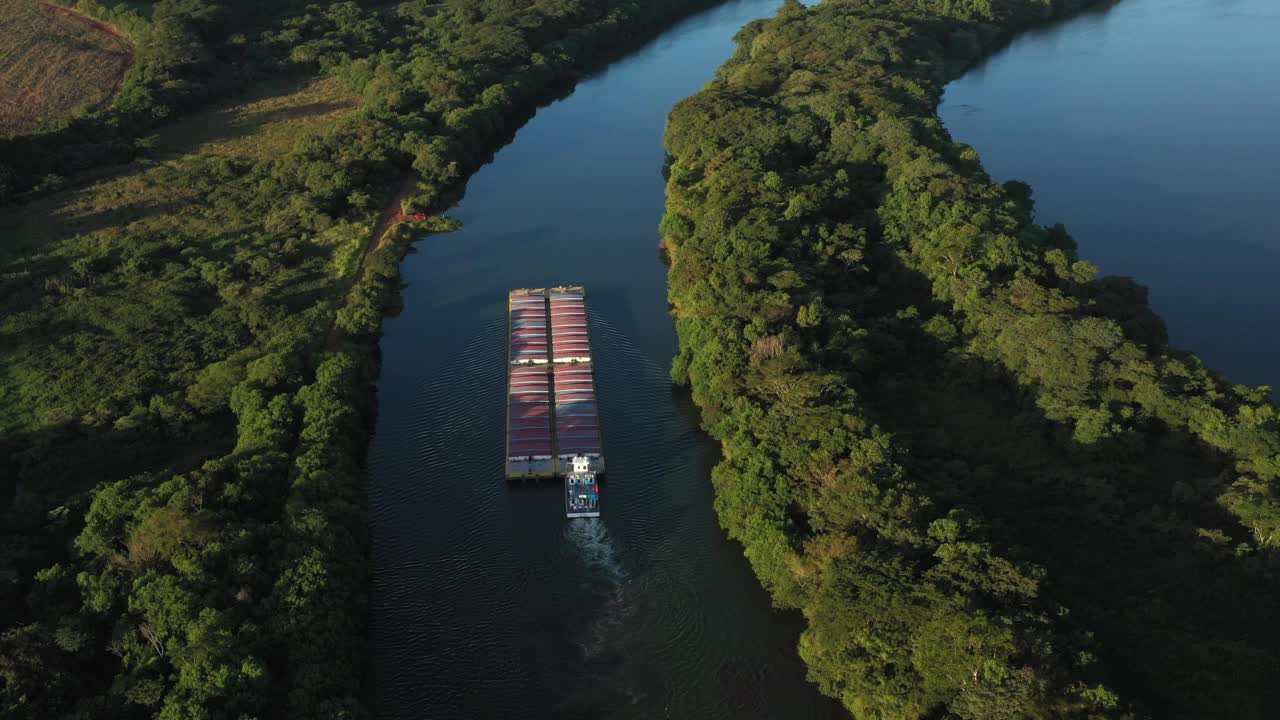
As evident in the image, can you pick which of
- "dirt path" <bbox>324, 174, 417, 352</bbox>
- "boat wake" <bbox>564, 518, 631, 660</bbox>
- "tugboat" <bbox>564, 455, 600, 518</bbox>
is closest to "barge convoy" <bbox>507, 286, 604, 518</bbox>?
"tugboat" <bbox>564, 455, 600, 518</bbox>

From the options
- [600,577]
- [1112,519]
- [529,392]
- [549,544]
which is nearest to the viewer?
[1112,519]

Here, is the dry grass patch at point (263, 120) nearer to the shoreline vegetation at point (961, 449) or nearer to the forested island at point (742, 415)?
the forested island at point (742, 415)

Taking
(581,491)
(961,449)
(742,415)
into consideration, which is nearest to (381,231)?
(581,491)

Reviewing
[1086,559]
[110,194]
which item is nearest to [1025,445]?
[1086,559]

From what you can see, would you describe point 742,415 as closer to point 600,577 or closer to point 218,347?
point 600,577

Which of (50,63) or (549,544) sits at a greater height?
(50,63)

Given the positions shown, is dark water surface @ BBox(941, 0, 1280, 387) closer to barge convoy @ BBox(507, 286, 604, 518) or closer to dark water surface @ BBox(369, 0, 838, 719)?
dark water surface @ BBox(369, 0, 838, 719)

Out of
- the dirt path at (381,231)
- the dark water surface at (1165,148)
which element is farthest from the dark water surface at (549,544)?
the dark water surface at (1165,148)
